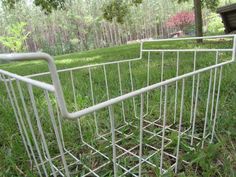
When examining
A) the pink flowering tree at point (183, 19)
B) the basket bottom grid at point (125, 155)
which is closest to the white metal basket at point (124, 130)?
the basket bottom grid at point (125, 155)

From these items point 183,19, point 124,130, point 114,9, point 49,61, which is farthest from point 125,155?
point 183,19

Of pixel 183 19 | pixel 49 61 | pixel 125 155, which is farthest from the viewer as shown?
pixel 183 19

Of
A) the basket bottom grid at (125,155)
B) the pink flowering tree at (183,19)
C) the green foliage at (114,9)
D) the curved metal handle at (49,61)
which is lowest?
the pink flowering tree at (183,19)

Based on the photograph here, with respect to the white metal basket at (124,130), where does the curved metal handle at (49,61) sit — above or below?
above

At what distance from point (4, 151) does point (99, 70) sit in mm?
1581

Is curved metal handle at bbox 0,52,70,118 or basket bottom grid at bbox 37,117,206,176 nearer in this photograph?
curved metal handle at bbox 0,52,70,118

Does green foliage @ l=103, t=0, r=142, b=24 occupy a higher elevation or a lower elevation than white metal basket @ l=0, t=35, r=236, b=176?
higher

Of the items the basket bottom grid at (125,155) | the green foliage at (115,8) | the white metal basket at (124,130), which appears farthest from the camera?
the green foliage at (115,8)

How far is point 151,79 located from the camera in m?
2.01

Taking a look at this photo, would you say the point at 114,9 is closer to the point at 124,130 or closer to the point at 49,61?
the point at 124,130

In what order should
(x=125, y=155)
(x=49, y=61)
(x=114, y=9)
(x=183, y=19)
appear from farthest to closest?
1. (x=183, y=19)
2. (x=114, y=9)
3. (x=125, y=155)
4. (x=49, y=61)

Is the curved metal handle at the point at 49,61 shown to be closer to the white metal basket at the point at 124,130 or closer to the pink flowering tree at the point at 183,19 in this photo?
the white metal basket at the point at 124,130

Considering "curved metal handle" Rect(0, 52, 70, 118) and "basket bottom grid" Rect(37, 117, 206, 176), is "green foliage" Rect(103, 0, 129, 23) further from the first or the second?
"curved metal handle" Rect(0, 52, 70, 118)

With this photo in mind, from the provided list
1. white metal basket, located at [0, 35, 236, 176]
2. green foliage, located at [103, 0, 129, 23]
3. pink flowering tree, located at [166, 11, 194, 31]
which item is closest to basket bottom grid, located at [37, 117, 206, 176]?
white metal basket, located at [0, 35, 236, 176]
